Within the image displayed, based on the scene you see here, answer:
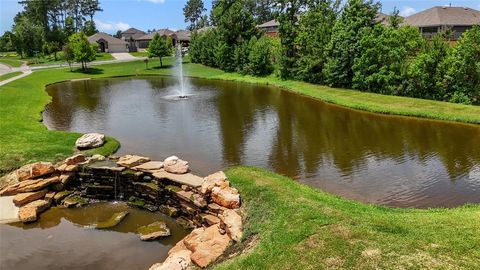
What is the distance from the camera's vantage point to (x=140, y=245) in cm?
1418

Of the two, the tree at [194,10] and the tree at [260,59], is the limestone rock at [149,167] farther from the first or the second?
the tree at [194,10]

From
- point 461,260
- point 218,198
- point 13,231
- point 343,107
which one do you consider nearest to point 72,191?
point 13,231

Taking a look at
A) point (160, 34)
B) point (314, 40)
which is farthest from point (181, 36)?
point (314, 40)

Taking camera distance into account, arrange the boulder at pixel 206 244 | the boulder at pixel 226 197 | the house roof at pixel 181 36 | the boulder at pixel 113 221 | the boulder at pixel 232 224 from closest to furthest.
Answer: the boulder at pixel 206 244, the boulder at pixel 232 224, the boulder at pixel 226 197, the boulder at pixel 113 221, the house roof at pixel 181 36

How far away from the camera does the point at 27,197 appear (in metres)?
17.2

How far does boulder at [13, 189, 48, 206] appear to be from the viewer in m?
17.0

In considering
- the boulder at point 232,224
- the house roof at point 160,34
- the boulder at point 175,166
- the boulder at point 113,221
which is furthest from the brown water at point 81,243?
the house roof at point 160,34

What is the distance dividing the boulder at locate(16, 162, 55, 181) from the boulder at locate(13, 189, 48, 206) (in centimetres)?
109

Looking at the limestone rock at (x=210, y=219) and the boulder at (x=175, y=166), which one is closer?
the limestone rock at (x=210, y=219)

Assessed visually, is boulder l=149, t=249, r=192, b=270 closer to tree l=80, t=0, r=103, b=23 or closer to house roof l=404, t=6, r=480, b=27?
house roof l=404, t=6, r=480, b=27

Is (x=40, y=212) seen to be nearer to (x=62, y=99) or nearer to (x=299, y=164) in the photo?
(x=299, y=164)

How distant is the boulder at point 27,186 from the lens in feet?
58.0

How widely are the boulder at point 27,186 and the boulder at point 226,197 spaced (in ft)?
28.1

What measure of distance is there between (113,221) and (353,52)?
118 feet
